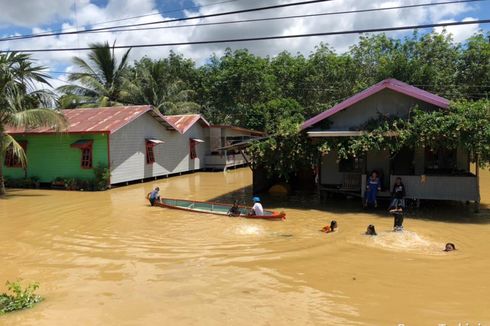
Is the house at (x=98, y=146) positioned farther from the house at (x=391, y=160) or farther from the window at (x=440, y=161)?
the window at (x=440, y=161)

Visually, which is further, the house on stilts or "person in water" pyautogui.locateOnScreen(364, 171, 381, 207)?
the house on stilts

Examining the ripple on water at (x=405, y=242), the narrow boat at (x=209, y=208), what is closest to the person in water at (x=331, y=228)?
the ripple on water at (x=405, y=242)

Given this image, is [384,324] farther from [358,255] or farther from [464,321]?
[358,255]

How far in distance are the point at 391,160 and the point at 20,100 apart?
17348 mm

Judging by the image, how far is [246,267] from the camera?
973cm

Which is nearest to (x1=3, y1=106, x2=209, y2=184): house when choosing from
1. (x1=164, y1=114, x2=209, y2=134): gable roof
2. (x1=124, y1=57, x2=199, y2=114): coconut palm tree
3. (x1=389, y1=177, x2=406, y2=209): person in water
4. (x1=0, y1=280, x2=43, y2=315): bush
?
(x1=164, y1=114, x2=209, y2=134): gable roof

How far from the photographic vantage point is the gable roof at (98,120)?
23.7 metres

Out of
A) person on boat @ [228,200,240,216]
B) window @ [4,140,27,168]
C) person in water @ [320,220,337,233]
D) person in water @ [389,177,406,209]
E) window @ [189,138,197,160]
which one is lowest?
person in water @ [320,220,337,233]

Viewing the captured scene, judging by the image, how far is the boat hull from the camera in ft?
48.1

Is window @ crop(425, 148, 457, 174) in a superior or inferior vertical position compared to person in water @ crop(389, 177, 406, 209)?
A: superior

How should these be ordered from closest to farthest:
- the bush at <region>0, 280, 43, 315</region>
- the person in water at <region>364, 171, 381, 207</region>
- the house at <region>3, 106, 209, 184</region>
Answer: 1. the bush at <region>0, 280, 43, 315</region>
2. the person in water at <region>364, 171, 381, 207</region>
3. the house at <region>3, 106, 209, 184</region>

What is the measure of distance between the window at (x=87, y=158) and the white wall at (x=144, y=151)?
1241mm

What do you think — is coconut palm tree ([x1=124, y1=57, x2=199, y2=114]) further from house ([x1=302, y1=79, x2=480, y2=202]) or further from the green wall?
house ([x1=302, y1=79, x2=480, y2=202])

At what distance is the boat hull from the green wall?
25.3ft
